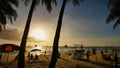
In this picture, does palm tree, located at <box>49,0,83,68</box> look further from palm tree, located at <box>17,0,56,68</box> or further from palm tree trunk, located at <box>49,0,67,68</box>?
palm tree, located at <box>17,0,56,68</box>

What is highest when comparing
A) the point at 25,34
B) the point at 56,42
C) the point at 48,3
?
the point at 48,3

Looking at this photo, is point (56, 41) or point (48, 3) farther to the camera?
point (48, 3)

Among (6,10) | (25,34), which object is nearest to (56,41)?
(25,34)

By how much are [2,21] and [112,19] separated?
53.5 ft

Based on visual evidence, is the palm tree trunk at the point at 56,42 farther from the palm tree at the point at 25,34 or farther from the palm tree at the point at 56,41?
the palm tree at the point at 25,34

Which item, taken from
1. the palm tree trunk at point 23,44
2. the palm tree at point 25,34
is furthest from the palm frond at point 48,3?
the palm tree trunk at point 23,44

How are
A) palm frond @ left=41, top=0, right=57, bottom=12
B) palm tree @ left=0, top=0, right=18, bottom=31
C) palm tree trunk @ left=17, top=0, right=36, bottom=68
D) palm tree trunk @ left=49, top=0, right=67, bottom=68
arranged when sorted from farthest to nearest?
palm tree @ left=0, top=0, right=18, bottom=31 < palm frond @ left=41, top=0, right=57, bottom=12 < palm tree trunk @ left=17, top=0, right=36, bottom=68 < palm tree trunk @ left=49, top=0, right=67, bottom=68

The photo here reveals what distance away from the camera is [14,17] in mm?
27406

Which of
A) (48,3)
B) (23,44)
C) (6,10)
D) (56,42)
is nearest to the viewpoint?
(56,42)

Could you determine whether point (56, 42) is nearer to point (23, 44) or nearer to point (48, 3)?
point (23, 44)

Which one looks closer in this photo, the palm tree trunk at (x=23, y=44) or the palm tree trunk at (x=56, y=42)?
the palm tree trunk at (x=56, y=42)

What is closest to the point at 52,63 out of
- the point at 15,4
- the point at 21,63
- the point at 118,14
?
the point at 21,63

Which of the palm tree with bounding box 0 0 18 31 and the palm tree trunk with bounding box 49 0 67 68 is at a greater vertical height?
the palm tree with bounding box 0 0 18 31

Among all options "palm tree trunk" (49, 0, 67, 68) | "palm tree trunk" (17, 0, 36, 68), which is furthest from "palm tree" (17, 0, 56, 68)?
"palm tree trunk" (49, 0, 67, 68)
